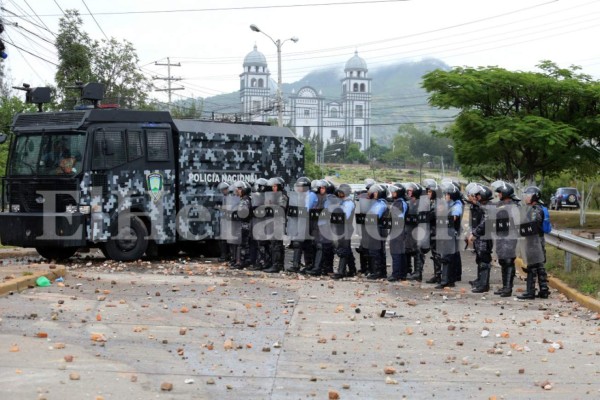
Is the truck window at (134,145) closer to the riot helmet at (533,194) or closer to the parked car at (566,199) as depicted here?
the riot helmet at (533,194)

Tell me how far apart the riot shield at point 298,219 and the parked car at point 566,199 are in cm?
4719

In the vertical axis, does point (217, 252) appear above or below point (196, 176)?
below

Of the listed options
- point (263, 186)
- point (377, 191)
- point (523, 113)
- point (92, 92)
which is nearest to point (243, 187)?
point (263, 186)

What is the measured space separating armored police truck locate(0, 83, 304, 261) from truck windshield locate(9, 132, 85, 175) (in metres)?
0.02

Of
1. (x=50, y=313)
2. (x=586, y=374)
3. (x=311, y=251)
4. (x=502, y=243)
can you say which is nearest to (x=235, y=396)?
(x=586, y=374)

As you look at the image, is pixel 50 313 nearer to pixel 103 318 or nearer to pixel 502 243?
pixel 103 318

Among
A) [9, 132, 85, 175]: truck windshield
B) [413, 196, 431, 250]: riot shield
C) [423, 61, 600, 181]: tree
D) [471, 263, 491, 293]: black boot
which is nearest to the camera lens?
[471, 263, 491, 293]: black boot

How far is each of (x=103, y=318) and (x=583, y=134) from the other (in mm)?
21278

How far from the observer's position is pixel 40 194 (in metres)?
17.0

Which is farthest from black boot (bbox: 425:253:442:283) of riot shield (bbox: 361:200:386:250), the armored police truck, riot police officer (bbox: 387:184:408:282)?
the armored police truck

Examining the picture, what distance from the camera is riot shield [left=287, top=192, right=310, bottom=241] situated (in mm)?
17094

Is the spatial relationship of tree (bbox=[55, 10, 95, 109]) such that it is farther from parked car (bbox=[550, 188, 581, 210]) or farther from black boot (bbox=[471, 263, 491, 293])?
parked car (bbox=[550, 188, 581, 210])

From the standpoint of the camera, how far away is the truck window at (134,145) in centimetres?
1783

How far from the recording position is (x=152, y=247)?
18672 mm
